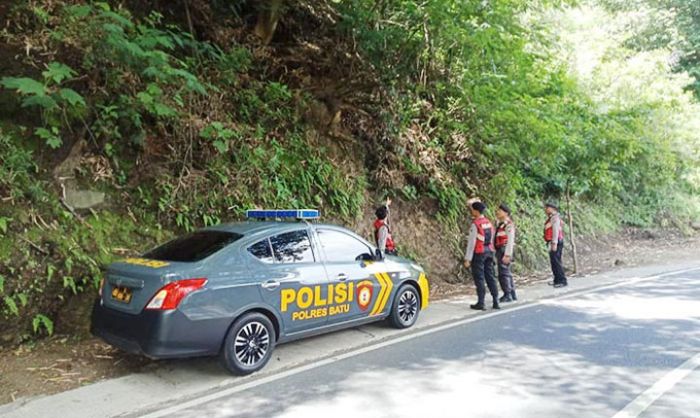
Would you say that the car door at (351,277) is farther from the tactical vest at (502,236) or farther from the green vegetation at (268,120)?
the tactical vest at (502,236)

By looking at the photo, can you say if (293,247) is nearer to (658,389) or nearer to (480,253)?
(480,253)

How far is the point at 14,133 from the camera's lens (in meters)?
6.90

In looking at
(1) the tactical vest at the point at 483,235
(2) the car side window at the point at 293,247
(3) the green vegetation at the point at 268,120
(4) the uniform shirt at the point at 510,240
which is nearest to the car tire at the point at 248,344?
(2) the car side window at the point at 293,247

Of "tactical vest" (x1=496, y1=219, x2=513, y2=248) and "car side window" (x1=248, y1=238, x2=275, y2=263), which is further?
"tactical vest" (x1=496, y1=219, x2=513, y2=248)

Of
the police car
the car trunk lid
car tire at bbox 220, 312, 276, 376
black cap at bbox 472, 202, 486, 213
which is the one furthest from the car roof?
black cap at bbox 472, 202, 486, 213

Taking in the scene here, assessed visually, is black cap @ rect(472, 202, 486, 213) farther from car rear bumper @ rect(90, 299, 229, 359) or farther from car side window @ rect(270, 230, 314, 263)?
car rear bumper @ rect(90, 299, 229, 359)

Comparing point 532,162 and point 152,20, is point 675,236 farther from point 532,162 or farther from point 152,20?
point 152,20

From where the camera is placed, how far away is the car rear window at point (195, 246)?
212 inches

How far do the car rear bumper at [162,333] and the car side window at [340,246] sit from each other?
170 centimetres

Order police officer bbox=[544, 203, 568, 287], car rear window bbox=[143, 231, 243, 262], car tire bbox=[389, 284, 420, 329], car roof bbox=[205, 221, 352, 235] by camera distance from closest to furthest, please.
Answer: car rear window bbox=[143, 231, 243, 262] → car roof bbox=[205, 221, 352, 235] → car tire bbox=[389, 284, 420, 329] → police officer bbox=[544, 203, 568, 287]

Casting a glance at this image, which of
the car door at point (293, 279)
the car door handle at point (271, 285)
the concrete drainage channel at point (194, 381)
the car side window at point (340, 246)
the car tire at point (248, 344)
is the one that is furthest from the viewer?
the car side window at point (340, 246)

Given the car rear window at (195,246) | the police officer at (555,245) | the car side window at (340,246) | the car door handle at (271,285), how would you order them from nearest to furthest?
the car rear window at (195,246) → the car door handle at (271,285) → the car side window at (340,246) → the police officer at (555,245)

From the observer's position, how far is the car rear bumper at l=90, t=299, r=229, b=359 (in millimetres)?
4777

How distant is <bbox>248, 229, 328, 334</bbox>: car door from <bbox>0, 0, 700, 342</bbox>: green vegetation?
8.05 ft
